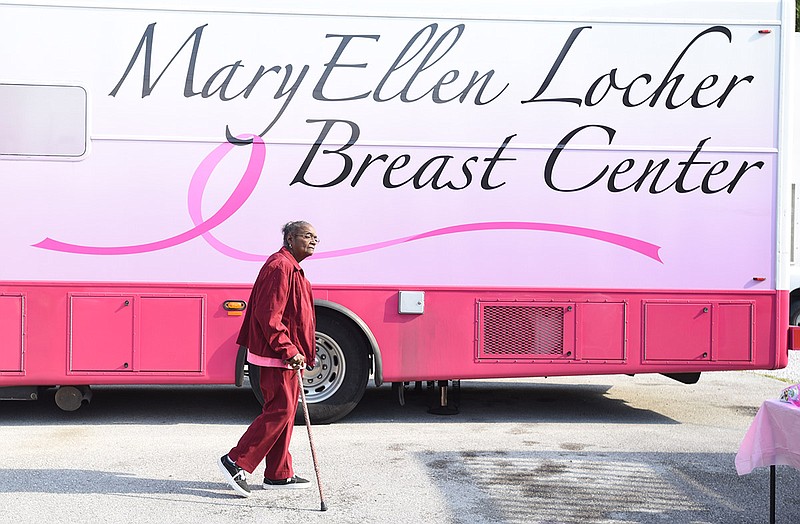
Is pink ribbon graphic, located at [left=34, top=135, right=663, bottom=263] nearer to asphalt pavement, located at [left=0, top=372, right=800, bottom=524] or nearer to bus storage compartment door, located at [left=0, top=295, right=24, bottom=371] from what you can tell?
bus storage compartment door, located at [left=0, top=295, right=24, bottom=371]

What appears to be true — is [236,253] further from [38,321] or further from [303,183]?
[38,321]

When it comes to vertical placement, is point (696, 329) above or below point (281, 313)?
below

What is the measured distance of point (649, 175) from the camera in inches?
317

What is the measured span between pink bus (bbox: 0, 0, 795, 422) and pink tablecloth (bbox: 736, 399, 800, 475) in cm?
290

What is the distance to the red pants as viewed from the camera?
19.3 ft

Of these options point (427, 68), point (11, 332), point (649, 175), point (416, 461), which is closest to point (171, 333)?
point (11, 332)

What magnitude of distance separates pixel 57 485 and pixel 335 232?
304 centimetres

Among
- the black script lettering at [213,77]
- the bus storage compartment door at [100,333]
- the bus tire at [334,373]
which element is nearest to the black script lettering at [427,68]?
the black script lettering at [213,77]

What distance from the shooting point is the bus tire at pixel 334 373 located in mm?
8031

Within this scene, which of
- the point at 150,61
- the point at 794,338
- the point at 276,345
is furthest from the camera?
the point at 794,338

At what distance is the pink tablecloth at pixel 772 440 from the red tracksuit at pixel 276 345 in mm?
2686

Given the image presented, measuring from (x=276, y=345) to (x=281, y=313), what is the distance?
20cm

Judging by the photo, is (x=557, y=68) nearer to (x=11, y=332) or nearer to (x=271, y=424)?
(x=271, y=424)

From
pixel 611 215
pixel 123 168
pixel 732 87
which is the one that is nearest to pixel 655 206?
pixel 611 215
